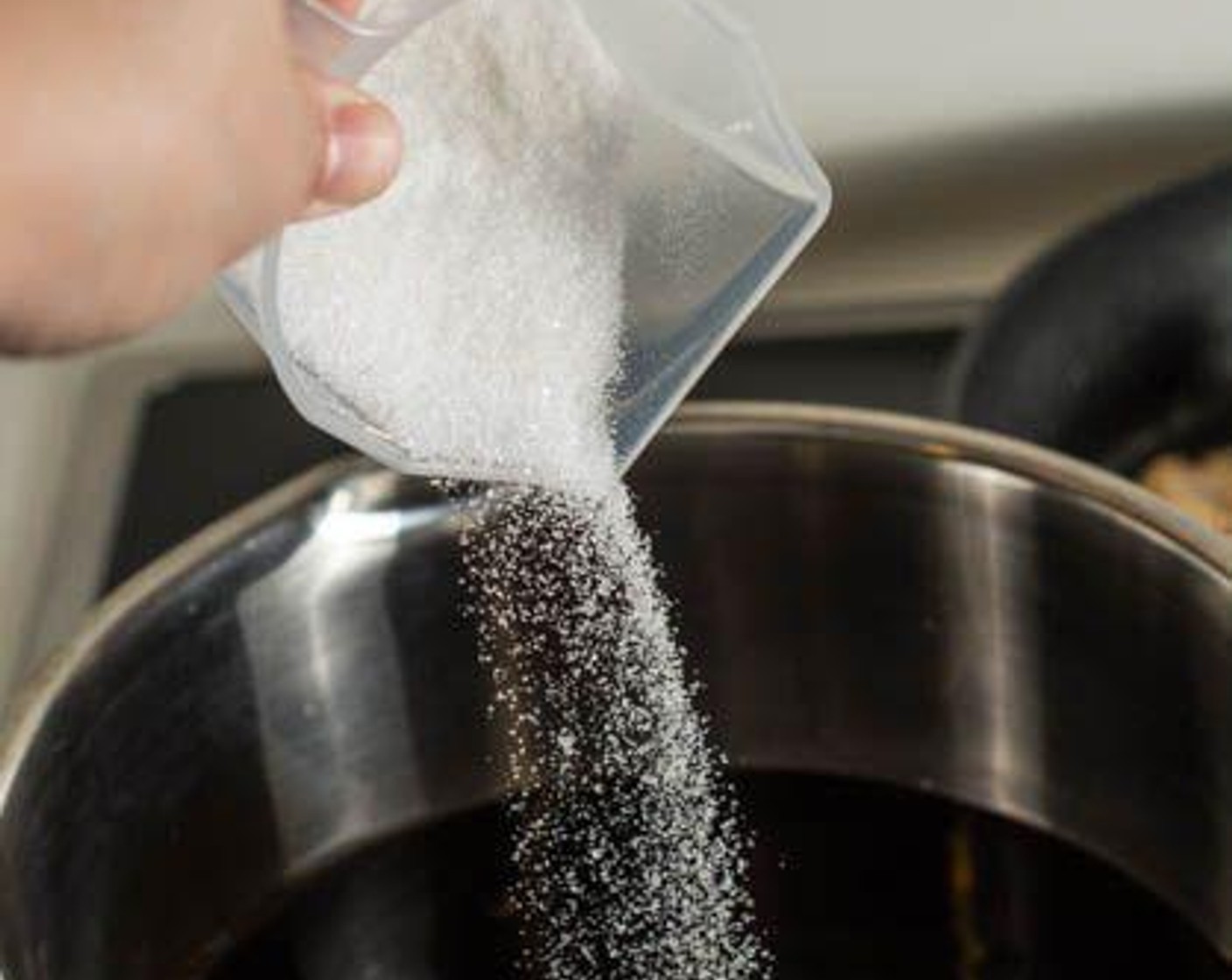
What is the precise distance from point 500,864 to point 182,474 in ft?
0.99

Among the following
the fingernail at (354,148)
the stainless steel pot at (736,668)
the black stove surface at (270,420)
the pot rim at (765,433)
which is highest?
the fingernail at (354,148)

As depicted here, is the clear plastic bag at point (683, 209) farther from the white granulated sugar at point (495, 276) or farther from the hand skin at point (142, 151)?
the hand skin at point (142, 151)

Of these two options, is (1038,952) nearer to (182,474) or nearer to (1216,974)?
(1216,974)

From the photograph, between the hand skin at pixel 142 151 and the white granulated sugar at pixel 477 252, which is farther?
the white granulated sugar at pixel 477 252

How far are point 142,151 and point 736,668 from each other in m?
0.36

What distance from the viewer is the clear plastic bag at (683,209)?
1.96 feet

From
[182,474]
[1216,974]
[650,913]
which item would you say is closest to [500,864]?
[650,913]

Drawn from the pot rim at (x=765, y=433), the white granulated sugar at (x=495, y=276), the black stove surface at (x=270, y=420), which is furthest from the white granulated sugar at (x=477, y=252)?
the black stove surface at (x=270, y=420)

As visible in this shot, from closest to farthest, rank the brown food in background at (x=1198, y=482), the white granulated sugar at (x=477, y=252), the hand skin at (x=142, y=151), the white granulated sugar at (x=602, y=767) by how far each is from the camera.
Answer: the hand skin at (x=142, y=151), the white granulated sugar at (x=477, y=252), the white granulated sugar at (x=602, y=767), the brown food in background at (x=1198, y=482)

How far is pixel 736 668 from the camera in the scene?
2.54ft

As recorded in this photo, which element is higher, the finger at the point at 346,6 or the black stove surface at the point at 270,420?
the finger at the point at 346,6

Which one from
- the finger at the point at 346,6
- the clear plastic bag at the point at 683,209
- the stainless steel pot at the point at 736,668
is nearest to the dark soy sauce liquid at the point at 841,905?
the stainless steel pot at the point at 736,668

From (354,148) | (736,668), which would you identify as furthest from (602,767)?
(354,148)

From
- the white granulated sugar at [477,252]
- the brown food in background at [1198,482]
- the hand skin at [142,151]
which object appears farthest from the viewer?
the brown food in background at [1198,482]
